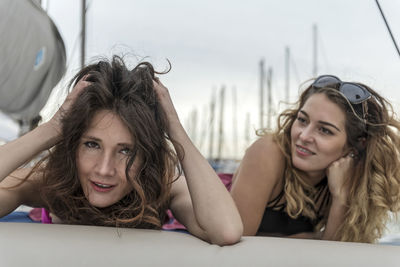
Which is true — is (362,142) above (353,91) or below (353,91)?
below

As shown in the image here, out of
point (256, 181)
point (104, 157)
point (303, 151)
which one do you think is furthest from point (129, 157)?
point (303, 151)

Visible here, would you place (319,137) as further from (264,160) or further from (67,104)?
(67,104)

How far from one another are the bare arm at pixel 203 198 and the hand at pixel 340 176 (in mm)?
730

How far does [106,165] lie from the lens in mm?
1206

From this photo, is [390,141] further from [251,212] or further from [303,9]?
[303,9]

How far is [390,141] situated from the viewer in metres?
1.99

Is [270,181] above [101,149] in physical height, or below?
below

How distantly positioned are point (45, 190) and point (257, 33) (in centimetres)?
642

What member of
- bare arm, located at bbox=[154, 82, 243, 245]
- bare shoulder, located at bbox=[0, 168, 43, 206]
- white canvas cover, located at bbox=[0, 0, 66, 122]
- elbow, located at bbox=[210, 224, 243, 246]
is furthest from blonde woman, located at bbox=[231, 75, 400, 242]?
white canvas cover, located at bbox=[0, 0, 66, 122]

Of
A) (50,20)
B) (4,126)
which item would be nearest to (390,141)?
(50,20)

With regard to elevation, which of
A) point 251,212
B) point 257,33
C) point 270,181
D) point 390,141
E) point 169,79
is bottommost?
point 251,212

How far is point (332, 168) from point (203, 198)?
2.77 feet

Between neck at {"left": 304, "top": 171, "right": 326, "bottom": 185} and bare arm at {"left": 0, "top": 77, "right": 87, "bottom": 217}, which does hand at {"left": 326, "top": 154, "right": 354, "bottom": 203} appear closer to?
neck at {"left": 304, "top": 171, "right": 326, "bottom": 185}

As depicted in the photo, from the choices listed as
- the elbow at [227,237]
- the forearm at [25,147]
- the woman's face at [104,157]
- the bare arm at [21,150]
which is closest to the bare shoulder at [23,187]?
the bare arm at [21,150]
